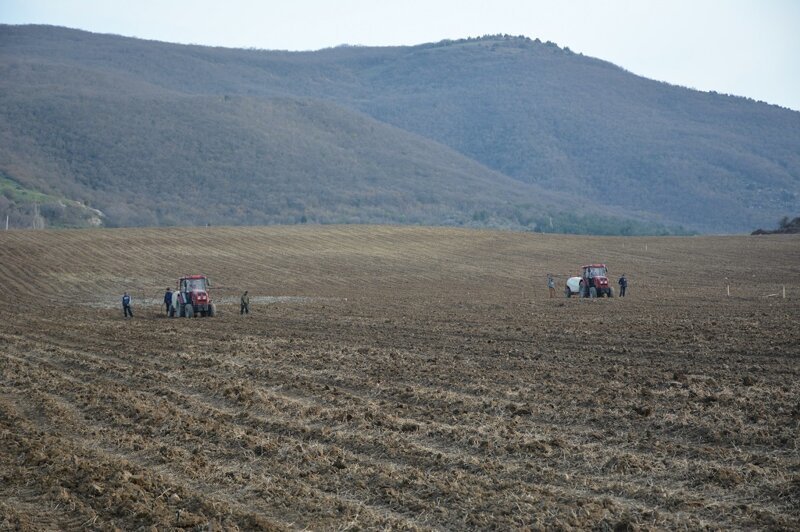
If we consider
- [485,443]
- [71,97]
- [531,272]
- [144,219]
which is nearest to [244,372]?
[485,443]

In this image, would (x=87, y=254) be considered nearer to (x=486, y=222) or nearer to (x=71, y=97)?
(x=486, y=222)

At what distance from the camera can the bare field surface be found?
10953 mm

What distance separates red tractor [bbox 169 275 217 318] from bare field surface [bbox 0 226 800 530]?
1.23 metres

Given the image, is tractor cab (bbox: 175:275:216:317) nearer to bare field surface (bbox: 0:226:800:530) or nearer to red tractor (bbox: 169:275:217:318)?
red tractor (bbox: 169:275:217:318)

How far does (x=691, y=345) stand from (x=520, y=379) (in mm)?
6447

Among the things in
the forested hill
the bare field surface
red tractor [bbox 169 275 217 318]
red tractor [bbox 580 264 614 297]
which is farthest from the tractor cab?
the forested hill

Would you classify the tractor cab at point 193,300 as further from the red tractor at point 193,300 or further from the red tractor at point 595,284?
the red tractor at point 595,284

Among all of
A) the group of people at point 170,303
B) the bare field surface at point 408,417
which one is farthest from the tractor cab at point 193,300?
the bare field surface at point 408,417

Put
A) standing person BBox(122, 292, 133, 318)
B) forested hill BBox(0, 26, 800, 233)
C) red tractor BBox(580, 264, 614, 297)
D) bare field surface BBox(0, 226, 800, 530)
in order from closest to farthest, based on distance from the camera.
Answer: bare field surface BBox(0, 226, 800, 530) < standing person BBox(122, 292, 133, 318) < red tractor BBox(580, 264, 614, 297) < forested hill BBox(0, 26, 800, 233)

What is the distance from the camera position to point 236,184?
14600cm

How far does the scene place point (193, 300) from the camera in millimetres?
37156

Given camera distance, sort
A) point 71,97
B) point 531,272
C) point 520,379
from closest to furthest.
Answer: point 520,379 → point 531,272 → point 71,97

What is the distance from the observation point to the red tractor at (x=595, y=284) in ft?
148

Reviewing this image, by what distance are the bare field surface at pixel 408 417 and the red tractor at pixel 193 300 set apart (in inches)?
48.2
